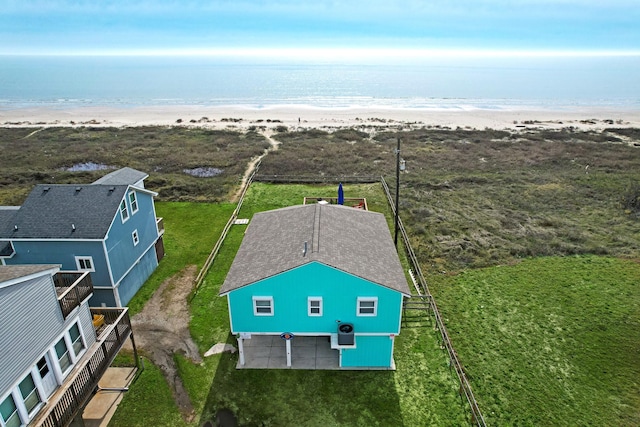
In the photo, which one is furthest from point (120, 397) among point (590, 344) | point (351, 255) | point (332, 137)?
point (332, 137)

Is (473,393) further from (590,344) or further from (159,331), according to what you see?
(159,331)

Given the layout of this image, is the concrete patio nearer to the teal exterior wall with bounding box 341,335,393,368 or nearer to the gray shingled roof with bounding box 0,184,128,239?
the teal exterior wall with bounding box 341,335,393,368

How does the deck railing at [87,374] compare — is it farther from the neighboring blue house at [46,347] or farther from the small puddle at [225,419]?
the small puddle at [225,419]

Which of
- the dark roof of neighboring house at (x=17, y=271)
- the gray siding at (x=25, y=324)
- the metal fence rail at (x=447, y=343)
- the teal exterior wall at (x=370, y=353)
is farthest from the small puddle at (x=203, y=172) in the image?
the dark roof of neighboring house at (x=17, y=271)

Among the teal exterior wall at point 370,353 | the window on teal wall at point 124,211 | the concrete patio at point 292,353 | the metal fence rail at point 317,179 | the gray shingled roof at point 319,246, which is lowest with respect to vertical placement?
the concrete patio at point 292,353

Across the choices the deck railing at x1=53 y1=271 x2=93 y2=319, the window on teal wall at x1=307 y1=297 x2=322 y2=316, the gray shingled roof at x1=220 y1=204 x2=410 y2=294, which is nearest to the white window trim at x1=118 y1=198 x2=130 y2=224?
the deck railing at x1=53 y1=271 x2=93 y2=319

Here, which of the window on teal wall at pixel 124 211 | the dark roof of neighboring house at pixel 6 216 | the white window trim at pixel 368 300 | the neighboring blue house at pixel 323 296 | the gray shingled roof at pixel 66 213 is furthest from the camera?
the window on teal wall at pixel 124 211

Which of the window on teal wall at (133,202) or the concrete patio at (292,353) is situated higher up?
the window on teal wall at (133,202)
